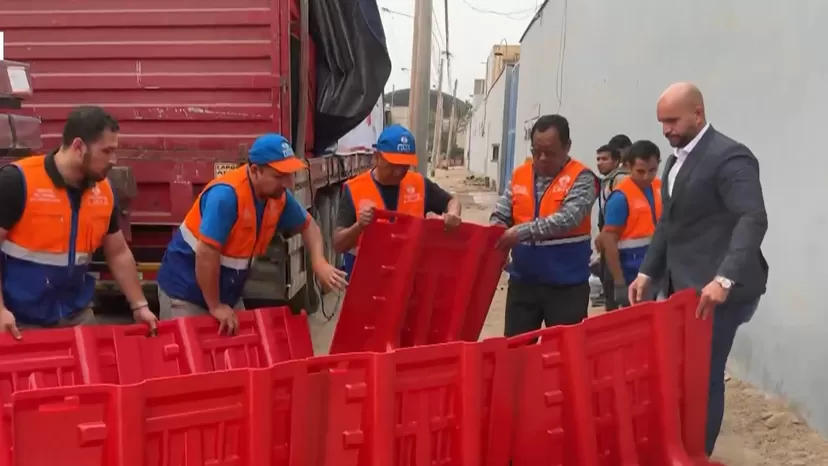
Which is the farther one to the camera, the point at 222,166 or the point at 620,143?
the point at 620,143

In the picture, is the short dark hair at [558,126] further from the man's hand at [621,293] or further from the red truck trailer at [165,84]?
the red truck trailer at [165,84]

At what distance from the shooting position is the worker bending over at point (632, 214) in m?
4.62

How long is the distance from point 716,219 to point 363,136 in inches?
283

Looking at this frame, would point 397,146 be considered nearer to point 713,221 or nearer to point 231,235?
point 231,235

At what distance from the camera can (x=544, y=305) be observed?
3.80m

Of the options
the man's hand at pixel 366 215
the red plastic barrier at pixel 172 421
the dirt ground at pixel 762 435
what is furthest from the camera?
the dirt ground at pixel 762 435

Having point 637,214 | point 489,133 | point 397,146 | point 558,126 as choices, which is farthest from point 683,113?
point 489,133

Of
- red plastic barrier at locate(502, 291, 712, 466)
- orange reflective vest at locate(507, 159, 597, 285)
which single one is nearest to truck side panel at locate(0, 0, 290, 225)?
orange reflective vest at locate(507, 159, 597, 285)

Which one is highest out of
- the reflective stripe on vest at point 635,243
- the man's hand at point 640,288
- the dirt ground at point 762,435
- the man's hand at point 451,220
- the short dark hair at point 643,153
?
the short dark hair at point 643,153

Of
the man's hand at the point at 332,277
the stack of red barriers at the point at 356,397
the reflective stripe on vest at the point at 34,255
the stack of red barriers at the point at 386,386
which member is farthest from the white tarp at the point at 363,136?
the stack of red barriers at the point at 356,397

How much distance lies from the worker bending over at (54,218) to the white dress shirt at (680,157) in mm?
2306

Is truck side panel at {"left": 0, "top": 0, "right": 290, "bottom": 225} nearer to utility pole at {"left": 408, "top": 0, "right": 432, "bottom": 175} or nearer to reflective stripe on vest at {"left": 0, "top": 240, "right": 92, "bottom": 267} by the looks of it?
reflective stripe on vest at {"left": 0, "top": 240, "right": 92, "bottom": 267}

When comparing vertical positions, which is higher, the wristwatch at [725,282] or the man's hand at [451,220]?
the man's hand at [451,220]

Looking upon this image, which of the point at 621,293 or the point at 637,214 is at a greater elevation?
the point at 637,214
